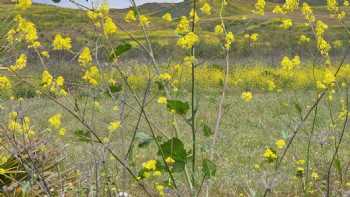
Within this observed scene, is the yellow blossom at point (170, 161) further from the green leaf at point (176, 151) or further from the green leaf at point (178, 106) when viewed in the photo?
the green leaf at point (178, 106)

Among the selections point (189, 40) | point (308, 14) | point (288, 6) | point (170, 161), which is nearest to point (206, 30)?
point (308, 14)

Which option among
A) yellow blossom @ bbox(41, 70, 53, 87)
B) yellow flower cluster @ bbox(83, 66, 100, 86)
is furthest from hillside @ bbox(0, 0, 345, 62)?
yellow blossom @ bbox(41, 70, 53, 87)

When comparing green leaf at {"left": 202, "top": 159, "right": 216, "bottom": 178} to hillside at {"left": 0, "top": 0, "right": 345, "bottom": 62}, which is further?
hillside at {"left": 0, "top": 0, "right": 345, "bottom": 62}

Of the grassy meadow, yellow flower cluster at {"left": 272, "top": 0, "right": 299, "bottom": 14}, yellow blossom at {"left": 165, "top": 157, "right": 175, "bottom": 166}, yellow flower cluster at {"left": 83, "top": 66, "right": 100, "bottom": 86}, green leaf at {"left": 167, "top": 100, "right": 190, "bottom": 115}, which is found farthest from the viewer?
yellow flower cluster at {"left": 272, "top": 0, "right": 299, "bottom": 14}

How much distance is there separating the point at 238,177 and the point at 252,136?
3.08 metres

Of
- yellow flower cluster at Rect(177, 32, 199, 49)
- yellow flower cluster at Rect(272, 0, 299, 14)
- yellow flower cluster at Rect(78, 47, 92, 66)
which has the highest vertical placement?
yellow flower cluster at Rect(272, 0, 299, 14)

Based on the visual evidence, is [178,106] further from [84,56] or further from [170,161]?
[84,56]

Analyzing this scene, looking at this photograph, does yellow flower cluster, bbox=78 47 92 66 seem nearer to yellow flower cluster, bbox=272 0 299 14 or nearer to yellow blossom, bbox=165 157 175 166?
yellow blossom, bbox=165 157 175 166

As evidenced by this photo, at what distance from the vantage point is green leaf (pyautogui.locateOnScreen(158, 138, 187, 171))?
7.60 feet

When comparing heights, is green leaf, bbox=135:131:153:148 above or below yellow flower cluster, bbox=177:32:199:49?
below

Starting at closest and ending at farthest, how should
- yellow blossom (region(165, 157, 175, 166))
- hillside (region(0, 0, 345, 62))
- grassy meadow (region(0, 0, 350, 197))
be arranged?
1. yellow blossom (region(165, 157, 175, 166))
2. grassy meadow (region(0, 0, 350, 197))
3. hillside (region(0, 0, 345, 62))

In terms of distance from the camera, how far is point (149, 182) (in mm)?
6859

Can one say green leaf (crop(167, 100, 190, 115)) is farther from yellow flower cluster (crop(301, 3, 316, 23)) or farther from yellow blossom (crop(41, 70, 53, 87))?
yellow flower cluster (crop(301, 3, 316, 23))

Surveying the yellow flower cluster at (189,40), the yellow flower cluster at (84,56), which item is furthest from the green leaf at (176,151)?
the yellow flower cluster at (84,56)
